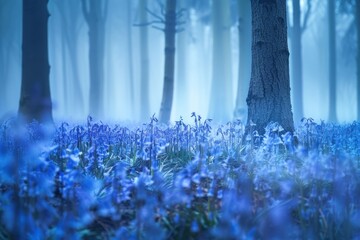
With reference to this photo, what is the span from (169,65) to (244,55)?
168 inches

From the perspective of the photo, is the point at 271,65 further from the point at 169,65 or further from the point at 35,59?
the point at 169,65

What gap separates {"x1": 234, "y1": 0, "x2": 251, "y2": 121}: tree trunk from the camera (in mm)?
12497

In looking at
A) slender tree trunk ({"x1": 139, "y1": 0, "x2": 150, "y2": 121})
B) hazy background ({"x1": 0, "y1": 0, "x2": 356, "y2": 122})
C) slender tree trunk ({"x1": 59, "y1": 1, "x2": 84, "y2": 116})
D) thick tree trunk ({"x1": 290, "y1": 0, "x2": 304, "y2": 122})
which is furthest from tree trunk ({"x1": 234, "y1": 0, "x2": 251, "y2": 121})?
slender tree trunk ({"x1": 59, "y1": 1, "x2": 84, "y2": 116})

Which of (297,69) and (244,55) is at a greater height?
(244,55)

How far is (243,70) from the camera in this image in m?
13.3

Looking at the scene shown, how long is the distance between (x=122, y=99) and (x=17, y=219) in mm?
41451

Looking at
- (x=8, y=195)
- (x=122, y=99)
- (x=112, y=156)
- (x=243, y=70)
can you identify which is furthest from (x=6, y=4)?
(x=8, y=195)

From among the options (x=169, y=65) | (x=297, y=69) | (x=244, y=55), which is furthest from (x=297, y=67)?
(x=169, y=65)

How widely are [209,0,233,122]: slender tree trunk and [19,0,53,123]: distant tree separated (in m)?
9.55

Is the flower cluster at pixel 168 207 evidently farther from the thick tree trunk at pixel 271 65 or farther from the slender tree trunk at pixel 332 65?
the slender tree trunk at pixel 332 65

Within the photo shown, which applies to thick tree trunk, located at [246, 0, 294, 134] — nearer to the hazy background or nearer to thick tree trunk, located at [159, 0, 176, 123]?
Result: thick tree trunk, located at [159, 0, 176, 123]

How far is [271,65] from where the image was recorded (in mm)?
5004

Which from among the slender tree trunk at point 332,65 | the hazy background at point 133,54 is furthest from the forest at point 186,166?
the hazy background at point 133,54

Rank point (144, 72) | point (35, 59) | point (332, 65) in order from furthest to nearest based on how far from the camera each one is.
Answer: point (144, 72), point (332, 65), point (35, 59)
